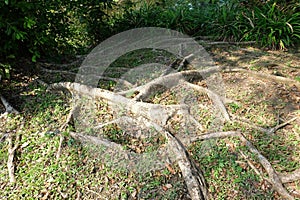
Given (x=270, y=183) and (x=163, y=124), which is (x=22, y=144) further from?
(x=270, y=183)

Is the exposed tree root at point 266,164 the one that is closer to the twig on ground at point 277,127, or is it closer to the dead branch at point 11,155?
the twig on ground at point 277,127

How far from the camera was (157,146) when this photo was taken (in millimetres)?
3465

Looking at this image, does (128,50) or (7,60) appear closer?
(7,60)

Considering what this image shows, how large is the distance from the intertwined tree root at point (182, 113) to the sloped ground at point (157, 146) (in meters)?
0.07

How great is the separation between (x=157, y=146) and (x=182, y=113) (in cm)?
66

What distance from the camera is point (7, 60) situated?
4.96 meters

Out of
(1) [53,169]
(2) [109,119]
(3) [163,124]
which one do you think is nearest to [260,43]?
(3) [163,124]

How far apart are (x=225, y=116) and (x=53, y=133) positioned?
7.65 feet

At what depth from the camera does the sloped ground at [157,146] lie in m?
2.92

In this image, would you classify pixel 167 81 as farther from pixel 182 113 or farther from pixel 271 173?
pixel 271 173

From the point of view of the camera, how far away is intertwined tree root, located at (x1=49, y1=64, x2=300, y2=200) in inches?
112

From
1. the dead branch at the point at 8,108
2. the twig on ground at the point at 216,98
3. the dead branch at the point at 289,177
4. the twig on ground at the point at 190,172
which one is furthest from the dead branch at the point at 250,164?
the dead branch at the point at 8,108

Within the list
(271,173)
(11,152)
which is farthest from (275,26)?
(11,152)

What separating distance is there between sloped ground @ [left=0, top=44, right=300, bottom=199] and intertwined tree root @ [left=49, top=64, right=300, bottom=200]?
71 mm
